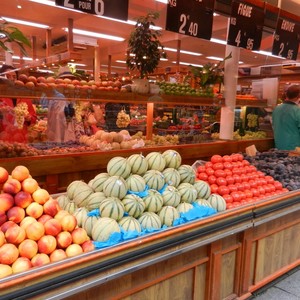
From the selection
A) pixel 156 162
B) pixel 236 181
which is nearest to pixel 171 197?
pixel 156 162

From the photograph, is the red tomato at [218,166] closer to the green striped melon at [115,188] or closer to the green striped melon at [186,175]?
the green striped melon at [186,175]

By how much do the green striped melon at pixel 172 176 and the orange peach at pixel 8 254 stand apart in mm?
1228

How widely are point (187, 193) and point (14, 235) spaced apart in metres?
1.26

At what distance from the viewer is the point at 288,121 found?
5172 mm

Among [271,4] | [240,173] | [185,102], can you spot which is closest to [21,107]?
[185,102]

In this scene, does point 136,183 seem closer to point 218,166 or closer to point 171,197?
point 171,197

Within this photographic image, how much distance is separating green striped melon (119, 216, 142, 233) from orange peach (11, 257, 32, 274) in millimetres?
598

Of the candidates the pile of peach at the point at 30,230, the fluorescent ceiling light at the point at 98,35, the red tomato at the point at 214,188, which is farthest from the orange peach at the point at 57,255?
the fluorescent ceiling light at the point at 98,35

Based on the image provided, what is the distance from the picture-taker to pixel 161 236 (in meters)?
2.06

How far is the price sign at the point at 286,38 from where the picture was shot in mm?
5086

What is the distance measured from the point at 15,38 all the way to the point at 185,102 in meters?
2.83

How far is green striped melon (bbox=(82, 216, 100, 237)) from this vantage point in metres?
2.05

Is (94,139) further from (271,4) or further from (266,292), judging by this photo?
(271,4)

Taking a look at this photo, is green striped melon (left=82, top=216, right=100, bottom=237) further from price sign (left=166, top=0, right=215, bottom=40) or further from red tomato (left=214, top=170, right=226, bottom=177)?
price sign (left=166, top=0, right=215, bottom=40)
